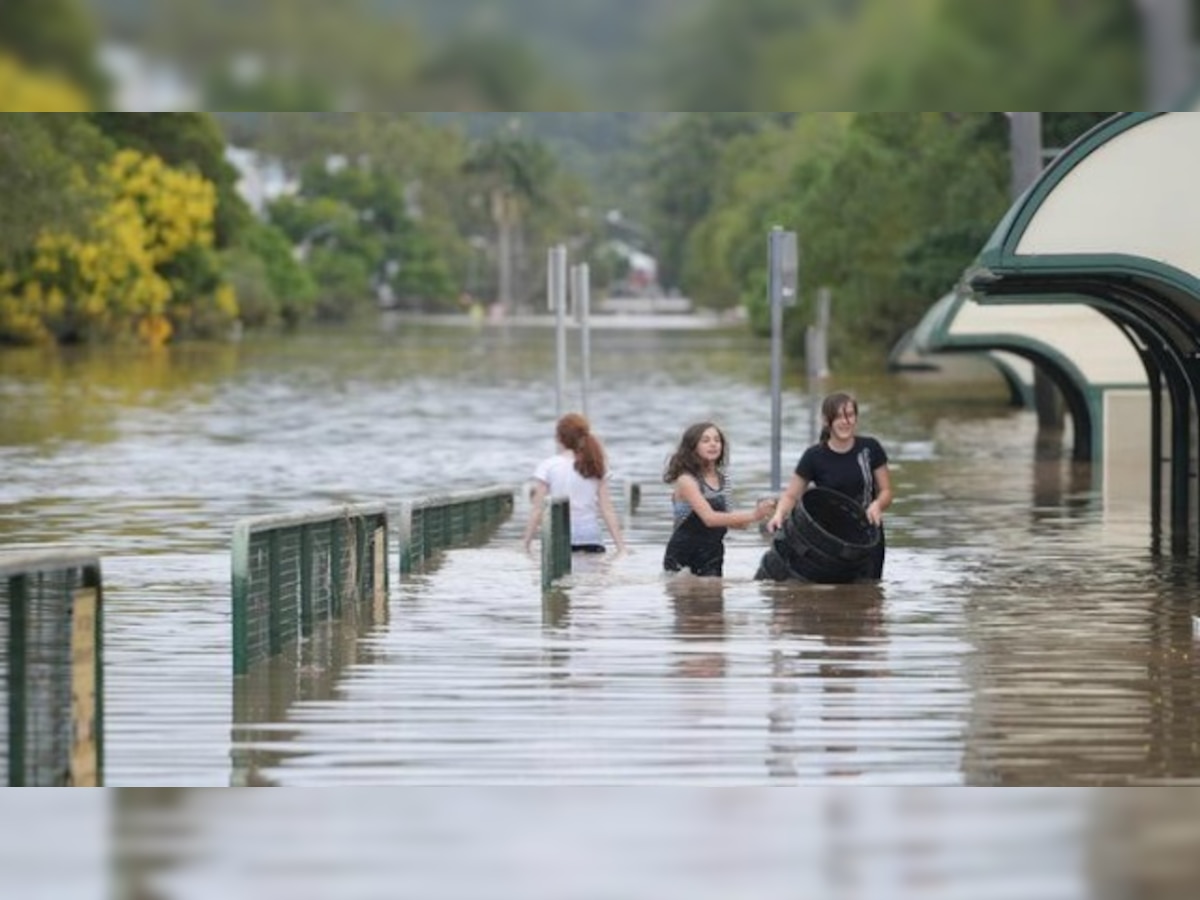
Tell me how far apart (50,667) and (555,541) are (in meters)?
10.3

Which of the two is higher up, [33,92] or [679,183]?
[679,183]

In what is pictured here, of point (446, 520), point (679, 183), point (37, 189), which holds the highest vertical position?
point (679, 183)

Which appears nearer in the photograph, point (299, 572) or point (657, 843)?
point (657, 843)

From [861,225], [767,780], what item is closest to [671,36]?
[767,780]

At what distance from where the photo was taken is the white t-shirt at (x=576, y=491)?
19.7 m

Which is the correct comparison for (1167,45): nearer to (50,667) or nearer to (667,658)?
(50,667)

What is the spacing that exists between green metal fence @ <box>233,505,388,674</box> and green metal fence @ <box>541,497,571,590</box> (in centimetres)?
107

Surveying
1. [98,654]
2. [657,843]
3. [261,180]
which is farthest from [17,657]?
[261,180]

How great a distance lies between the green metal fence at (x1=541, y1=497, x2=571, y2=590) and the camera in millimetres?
18047

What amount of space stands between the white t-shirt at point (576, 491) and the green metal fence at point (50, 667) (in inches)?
409

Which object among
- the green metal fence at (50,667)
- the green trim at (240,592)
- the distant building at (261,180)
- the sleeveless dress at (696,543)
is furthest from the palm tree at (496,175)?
the green metal fence at (50,667)

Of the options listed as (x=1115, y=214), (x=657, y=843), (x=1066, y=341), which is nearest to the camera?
(x=657, y=843)

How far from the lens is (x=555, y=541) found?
61.2 feet

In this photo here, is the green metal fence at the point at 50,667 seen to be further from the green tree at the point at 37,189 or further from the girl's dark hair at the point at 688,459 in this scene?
the green tree at the point at 37,189
